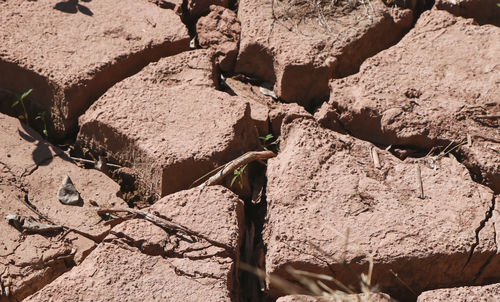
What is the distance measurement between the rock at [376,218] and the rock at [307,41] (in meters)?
0.37

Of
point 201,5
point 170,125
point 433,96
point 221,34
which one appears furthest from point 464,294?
point 201,5

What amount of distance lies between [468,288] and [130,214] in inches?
42.8

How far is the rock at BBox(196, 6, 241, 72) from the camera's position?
302 cm

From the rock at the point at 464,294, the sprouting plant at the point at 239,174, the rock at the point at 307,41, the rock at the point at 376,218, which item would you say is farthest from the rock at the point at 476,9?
the rock at the point at 464,294

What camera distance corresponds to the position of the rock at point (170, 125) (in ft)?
8.32

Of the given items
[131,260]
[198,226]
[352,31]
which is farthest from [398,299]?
[352,31]

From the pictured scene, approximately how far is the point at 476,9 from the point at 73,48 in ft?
5.21

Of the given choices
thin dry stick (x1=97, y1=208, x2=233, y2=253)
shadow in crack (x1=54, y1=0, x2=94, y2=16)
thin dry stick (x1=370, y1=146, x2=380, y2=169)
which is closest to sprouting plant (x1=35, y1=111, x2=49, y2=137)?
shadow in crack (x1=54, y1=0, x2=94, y2=16)

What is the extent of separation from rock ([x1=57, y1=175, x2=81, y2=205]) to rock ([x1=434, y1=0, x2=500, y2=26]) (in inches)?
63.1

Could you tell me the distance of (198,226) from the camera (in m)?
2.34

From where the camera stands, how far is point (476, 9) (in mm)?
3016

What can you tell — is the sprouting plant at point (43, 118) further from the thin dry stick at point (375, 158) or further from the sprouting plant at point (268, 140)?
the thin dry stick at point (375, 158)

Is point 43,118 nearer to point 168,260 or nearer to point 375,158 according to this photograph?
point 168,260

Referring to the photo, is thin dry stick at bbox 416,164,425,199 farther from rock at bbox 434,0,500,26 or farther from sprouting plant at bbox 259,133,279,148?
rock at bbox 434,0,500,26
